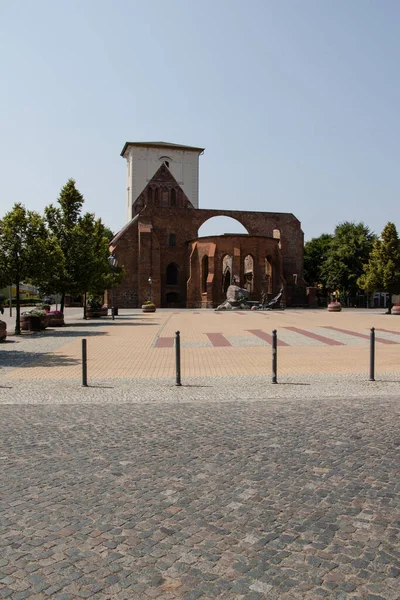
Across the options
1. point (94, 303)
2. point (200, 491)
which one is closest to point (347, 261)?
point (94, 303)

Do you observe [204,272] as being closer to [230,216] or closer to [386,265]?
[230,216]

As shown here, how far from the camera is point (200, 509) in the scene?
3.98 m

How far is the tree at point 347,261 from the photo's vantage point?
67188mm

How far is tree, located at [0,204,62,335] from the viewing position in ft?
71.6

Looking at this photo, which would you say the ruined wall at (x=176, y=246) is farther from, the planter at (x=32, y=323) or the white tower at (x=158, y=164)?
the planter at (x=32, y=323)

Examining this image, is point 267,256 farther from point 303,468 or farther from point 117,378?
point 303,468

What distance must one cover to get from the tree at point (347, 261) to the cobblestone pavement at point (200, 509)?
62647 millimetres

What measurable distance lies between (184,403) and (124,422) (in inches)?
58.3

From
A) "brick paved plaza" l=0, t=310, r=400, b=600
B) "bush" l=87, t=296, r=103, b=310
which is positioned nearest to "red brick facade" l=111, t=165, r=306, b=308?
"bush" l=87, t=296, r=103, b=310

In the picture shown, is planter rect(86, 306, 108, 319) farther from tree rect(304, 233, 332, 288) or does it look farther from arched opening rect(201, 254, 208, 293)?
tree rect(304, 233, 332, 288)

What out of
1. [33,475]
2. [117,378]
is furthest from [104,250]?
[33,475]

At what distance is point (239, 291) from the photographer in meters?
52.5

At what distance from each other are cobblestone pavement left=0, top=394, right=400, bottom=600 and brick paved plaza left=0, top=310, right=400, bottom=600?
1 cm

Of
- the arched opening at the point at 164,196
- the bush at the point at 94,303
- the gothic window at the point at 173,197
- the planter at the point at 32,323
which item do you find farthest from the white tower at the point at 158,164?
the planter at the point at 32,323
